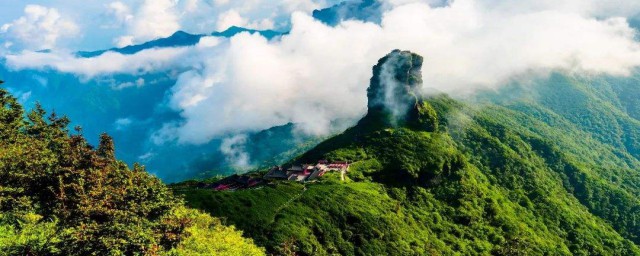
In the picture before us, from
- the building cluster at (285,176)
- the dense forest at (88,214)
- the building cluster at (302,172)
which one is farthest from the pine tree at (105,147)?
the building cluster at (302,172)

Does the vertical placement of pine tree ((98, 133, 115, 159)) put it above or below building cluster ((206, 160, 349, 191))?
above

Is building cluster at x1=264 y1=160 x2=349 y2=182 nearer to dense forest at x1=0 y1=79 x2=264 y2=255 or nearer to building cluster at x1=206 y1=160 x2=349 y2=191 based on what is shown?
building cluster at x1=206 y1=160 x2=349 y2=191

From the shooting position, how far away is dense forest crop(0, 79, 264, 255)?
55.1 meters

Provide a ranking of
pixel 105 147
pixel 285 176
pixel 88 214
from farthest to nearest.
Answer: pixel 285 176
pixel 105 147
pixel 88 214

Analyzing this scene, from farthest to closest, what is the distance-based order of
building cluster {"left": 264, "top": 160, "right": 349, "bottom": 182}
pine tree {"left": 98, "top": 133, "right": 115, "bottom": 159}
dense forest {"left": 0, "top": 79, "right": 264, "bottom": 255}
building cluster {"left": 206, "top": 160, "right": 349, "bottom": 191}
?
building cluster {"left": 264, "top": 160, "right": 349, "bottom": 182}, building cluster {"left": 206, "top": 160, "right": 349, "bottom": 191}, pine tree {"left": 98, "top": 133, "right": 115, "bottom": 159}, dense forest {"left": 0, "top": 79, "right": 264, "bottom": 255}

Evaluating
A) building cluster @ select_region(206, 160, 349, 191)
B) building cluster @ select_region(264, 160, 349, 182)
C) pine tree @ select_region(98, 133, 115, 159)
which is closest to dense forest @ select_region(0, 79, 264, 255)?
pine tree @ select_region(98, 133, 115, 159)

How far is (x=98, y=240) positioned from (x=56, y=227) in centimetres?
1108

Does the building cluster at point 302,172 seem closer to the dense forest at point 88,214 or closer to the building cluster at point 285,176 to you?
the building cluster at point 285,176

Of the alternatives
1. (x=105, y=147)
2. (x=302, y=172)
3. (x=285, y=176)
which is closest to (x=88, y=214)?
(x=105, y=147)

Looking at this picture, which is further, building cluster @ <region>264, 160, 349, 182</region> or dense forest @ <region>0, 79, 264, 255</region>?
building cluster @ <region>264, 160, 349, 182</region>

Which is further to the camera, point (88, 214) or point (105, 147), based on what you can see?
point (105, 147)

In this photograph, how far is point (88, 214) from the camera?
200 ft

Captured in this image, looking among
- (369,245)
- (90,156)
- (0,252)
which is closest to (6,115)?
(90,156)

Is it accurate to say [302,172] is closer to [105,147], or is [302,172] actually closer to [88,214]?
[105,147]
